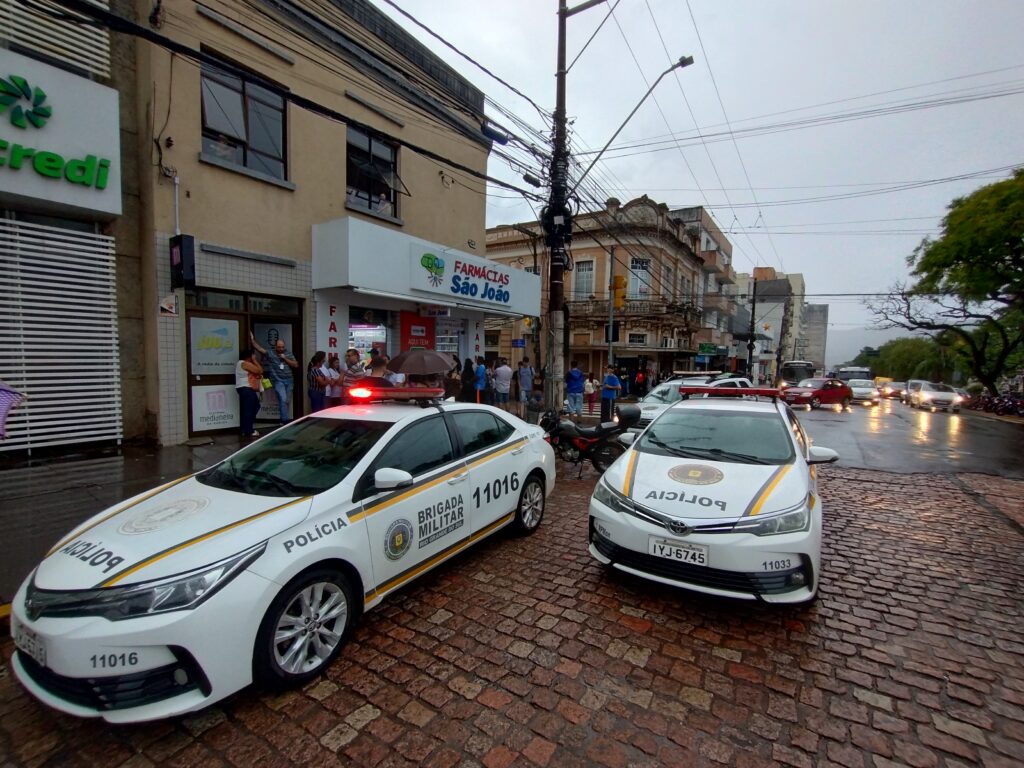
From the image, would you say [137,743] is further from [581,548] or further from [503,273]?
[503,273]

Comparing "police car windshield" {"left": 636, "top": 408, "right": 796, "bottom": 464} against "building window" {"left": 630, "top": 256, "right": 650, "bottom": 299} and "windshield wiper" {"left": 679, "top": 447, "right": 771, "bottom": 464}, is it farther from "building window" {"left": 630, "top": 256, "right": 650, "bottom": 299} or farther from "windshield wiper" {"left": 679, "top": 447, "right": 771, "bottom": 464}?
"building window" {"left": 630, "top": 256, "right": 650, "bottom": 299}

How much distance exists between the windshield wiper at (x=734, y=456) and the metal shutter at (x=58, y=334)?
835 cm

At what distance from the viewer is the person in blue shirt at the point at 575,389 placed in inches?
572

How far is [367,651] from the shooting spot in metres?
2.96

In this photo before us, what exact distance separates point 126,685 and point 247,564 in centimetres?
64

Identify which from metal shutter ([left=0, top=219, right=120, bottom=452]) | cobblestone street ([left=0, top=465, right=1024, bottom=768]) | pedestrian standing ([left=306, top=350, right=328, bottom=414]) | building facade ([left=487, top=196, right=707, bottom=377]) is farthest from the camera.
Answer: building facade ([left=487, top=196, right=707, bottom=377])

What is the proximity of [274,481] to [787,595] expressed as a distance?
11.4 feet

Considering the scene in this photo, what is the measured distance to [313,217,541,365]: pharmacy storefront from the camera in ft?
29.6

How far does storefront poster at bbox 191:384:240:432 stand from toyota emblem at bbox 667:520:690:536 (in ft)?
25.4

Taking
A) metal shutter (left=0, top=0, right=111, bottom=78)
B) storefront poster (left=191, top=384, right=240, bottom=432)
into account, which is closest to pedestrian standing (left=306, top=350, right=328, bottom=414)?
storefront poster (left=191, top=384, right=240, bottom=432)

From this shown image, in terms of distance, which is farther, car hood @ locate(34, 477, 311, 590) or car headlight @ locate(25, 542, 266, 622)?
car hood @ locate(34, 477, 311, 590)

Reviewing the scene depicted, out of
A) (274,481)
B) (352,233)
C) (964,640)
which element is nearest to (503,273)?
(352,233)

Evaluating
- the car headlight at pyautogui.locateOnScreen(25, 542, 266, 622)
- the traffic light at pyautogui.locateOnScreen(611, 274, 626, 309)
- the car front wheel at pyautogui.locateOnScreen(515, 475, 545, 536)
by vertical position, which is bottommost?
the car front wheel at pyautogui.locateOnScreen(515, 475, 545, 536)

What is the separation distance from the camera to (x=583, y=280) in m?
30.0
